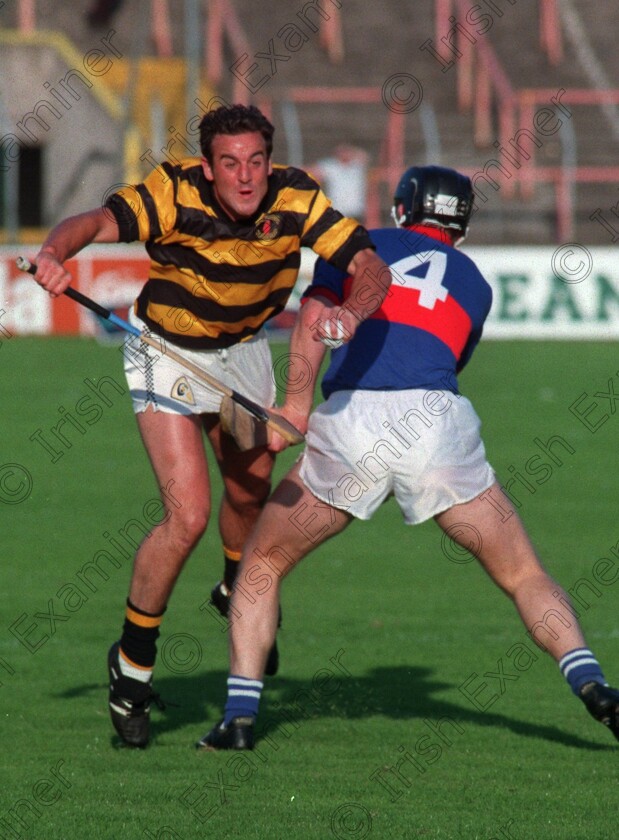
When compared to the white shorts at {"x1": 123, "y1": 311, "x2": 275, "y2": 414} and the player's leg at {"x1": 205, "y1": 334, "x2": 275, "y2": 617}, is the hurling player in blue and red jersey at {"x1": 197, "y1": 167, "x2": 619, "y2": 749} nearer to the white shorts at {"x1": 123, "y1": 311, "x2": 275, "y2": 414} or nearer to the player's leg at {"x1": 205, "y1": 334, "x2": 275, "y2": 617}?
the white shorts at {"x1": 123, "y1": 311, "x2": 275, "y2": 414}

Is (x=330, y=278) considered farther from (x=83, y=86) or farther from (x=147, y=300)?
(x=83, y=86)

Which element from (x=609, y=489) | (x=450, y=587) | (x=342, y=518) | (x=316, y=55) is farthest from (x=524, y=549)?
(x=316, y=55)

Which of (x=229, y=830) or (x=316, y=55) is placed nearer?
(x=229, y=830)

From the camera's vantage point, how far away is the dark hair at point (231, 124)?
5297mm

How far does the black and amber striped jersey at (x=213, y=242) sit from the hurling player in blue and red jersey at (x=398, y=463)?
16 centimetres

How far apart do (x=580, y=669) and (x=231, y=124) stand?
83.5 inches

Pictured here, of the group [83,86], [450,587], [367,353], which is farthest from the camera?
[83,86]

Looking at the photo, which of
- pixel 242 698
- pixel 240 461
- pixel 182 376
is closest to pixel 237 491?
pixel 240 461

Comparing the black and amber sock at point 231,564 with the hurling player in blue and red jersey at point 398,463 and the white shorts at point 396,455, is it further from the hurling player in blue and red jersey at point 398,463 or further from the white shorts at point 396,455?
the white shorts at point 396,455

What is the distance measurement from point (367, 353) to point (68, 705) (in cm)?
193

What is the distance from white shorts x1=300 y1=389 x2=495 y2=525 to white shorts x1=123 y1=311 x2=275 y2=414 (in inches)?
23.7

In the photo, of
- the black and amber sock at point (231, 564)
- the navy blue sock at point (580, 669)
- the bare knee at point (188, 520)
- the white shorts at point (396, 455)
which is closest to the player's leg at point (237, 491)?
the black and amber sock at point (231, 564)

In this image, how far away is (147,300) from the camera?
19.1 feet

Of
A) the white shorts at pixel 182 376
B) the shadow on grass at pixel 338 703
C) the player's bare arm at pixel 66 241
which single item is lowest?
the shadow on grass at pixel 338 703
